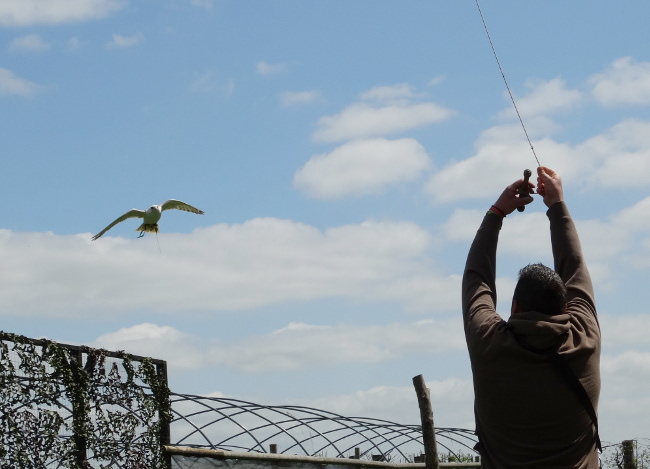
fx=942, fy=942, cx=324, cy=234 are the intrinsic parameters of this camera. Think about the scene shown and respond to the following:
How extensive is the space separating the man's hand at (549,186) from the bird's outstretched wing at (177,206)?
9419 mm

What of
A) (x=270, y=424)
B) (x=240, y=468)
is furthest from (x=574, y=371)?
(x=270, y=424)

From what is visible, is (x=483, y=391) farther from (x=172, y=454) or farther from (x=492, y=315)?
(x=172, y=454)

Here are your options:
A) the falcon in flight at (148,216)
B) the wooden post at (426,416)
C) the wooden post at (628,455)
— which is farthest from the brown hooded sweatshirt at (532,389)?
the wooden post at (628,455)

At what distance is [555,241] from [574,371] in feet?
1.94

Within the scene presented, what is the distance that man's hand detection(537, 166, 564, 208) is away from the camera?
3.35m

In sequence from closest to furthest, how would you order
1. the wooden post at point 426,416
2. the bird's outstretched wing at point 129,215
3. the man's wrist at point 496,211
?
the man's wrist at point 496,211 < the wooden post at point 426,416 < the bird's outstretched wing at point 129,215

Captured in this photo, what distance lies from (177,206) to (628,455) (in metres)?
7.28

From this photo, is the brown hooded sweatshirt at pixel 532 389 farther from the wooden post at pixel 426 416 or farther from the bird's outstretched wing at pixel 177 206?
the bird's outstretched wing at pixel 177 206

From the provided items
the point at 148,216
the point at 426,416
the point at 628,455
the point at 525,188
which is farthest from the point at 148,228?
the point at 525,188

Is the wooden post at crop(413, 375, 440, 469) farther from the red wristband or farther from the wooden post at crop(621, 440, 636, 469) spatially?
the wooden post at crop(621, 440, 636, 469)

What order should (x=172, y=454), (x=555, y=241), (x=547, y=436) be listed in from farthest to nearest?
(x=172, y=454)
(x=555, y=241)
(x=547, y=436)

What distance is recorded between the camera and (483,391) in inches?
116

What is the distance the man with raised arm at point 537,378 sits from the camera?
2822 millimetres

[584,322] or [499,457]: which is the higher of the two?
[584,322]
